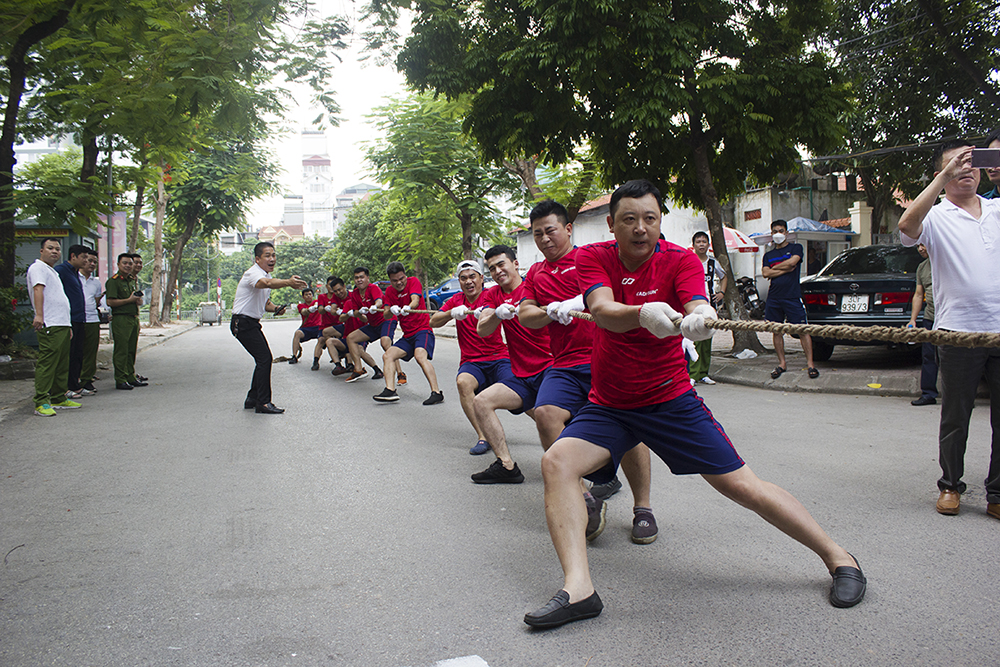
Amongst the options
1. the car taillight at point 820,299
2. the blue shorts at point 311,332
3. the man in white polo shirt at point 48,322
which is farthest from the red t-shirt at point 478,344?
the blue shorts at point 311,332

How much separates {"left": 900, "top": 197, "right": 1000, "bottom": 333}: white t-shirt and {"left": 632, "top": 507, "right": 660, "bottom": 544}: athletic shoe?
1824mm

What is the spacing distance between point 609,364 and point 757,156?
849 centimetres

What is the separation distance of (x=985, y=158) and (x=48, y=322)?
8200 mm

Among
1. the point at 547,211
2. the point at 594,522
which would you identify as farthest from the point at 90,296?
the point at 594,522

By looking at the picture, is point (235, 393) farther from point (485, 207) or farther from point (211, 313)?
Result: point (211, 313)

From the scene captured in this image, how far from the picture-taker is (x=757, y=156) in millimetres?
10594

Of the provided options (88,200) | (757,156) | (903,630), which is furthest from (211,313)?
(903,630)

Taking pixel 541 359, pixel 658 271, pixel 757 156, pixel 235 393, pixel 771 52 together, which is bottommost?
pixel 235 393

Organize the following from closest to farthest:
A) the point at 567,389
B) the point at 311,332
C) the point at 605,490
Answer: the point at 567,389
the point at 605,490
the point at 311,332

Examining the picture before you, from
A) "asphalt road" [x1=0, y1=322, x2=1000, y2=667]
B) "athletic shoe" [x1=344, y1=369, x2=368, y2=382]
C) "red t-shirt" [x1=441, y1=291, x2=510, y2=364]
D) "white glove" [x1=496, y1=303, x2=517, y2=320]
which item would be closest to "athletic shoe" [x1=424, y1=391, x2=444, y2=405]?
"asphalt road" [x1=0, y1=322, x2=1000, y2=667]

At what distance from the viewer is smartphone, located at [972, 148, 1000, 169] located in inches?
129

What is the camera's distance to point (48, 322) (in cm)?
772

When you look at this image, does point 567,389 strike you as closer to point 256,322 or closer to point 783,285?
point 256,322

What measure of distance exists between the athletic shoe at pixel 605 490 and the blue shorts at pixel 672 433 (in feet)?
3.70
